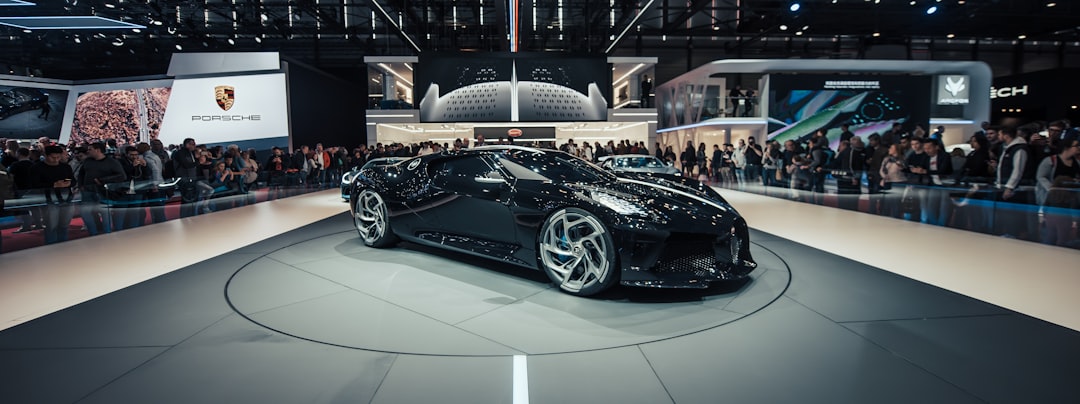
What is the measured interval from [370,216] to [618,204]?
2.86m

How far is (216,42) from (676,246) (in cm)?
2752

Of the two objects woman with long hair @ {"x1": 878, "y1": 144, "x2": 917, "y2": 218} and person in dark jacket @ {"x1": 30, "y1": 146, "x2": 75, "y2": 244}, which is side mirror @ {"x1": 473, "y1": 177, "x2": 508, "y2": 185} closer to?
person in dark jacket @ {"x1": 30, "y1": 146, "x2": 75, "y2": 244}

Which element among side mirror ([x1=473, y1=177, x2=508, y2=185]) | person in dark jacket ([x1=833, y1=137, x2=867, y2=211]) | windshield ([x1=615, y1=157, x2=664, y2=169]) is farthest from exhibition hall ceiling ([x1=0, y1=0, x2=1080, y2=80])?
side mirror ([x1=473, y1=177, x2=508, y2=185])

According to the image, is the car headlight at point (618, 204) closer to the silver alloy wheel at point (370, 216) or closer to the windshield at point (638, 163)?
the silver alloy wheel at point (370, 216)

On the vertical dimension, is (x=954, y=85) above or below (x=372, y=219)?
above

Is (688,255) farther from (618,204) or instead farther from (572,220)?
(572,220)

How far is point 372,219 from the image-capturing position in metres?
5.05

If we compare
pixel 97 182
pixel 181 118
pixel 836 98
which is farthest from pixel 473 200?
pixel 836 98

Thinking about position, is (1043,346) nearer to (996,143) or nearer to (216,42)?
(996,143)

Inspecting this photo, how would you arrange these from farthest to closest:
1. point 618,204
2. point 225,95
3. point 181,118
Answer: point 181,118 → point 225,95 → point 618,204

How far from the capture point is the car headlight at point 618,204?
3.19 metres

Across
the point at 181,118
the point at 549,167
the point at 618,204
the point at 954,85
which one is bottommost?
the point at 618,204

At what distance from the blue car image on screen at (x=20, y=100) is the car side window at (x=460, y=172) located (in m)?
25.4

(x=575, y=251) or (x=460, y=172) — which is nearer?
(x=575, y=251)
